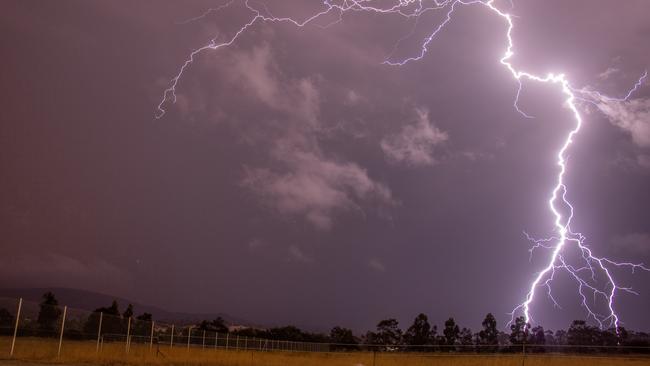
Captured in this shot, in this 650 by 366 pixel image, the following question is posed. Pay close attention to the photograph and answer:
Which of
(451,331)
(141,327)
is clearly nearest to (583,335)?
(451,331)

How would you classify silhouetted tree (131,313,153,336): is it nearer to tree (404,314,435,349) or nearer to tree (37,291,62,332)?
tree (37,291,62,332)

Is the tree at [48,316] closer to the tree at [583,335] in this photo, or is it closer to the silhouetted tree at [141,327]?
the silhouetted tree at [141,327]

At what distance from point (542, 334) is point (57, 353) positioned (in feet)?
189

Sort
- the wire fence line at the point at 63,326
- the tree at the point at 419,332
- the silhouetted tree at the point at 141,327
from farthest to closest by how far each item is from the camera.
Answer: the tree at the point at 419,332 < the silhouetted tree at the point at 141,327 < the wire fence line at the point at 63,326

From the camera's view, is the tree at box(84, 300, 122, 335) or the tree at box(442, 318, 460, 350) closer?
the tree at box(84, 300, 122, 335)

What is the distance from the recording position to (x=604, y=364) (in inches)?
720

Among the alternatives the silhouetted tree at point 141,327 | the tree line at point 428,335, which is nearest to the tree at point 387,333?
the tree line at point 428,335

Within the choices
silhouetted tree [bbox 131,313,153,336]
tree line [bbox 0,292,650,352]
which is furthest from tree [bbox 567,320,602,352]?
silhouetted tree [bbox 131,313,153,336]

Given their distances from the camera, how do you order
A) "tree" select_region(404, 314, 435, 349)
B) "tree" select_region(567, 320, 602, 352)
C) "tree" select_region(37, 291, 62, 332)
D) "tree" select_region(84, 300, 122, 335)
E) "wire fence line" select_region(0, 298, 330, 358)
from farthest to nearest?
"tree" select_region(404, 314, 435, 349) → "tree" select_region(567, 320, 602, 352) → "tree" select_region(84, 300, 122, 335) → "tree" select_region(37, 291, 62, 332) → "wire fence line" select_region(0, 298, 330, 358)

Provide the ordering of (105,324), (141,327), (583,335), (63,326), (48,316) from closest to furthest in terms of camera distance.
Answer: (63,326)
(48,316)
(105,324)
(141,327)
(583,335)

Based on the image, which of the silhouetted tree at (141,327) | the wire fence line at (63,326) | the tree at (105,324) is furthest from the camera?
the silhouetted tree at (141,327)

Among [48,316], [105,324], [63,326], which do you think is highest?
[48,316]

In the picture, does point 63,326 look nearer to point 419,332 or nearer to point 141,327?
point 141,327

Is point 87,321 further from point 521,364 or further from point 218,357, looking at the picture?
point 521,364
